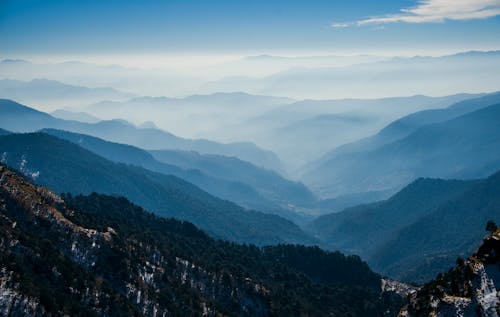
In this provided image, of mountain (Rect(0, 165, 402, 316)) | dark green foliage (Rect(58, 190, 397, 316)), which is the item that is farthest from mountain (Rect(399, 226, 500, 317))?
dark green foliage (Rect(58, 190, 397, 316))

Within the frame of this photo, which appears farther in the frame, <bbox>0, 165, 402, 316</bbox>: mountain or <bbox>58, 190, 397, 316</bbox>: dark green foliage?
<bbox>58, 190, 397, 316</bbox>: dark green foliage

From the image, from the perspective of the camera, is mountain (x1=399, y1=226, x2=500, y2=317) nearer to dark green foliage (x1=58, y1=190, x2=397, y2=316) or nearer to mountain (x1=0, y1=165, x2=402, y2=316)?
mountain (x1=0, y1=165, x2=402, y2=316)

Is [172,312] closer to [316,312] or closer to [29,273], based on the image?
[29,273]

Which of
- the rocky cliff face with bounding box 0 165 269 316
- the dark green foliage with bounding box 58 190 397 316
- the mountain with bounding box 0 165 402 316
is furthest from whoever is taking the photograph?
the dark green foliage with bounding box 58 190 397 316

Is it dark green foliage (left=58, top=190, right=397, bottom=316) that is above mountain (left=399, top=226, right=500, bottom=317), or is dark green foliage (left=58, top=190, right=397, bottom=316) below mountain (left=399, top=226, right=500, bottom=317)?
below

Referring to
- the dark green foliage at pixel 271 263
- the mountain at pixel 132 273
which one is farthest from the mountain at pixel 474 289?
the dark green foliage at pixel 271 263

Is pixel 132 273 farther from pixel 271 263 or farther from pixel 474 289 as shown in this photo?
pixel 271 263

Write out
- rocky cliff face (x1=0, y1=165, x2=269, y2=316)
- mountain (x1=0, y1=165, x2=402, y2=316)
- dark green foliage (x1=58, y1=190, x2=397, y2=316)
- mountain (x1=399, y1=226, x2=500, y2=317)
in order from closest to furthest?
mountain (x1=399, y1=226, x2=500, y2=317) < rocky cliff face (x1=0, y1=165, x2=269, y2=316) < mountain (x1=0, y1=165, x2=402, y2=316) < dark green foliage (x1=58, y1=190, x2=397, y2=316)
